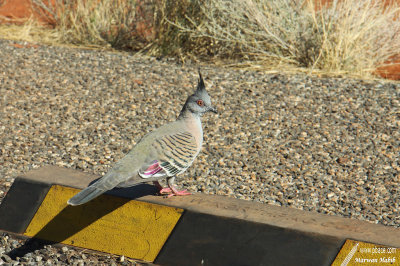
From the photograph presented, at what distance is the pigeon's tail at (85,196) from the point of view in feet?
9.98

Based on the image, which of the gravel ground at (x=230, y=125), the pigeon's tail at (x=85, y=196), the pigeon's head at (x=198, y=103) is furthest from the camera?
the gravel ground at (x=230, y=125)

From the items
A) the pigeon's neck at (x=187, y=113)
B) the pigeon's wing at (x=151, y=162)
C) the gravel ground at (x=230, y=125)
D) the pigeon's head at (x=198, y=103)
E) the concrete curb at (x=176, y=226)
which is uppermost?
the pigeon's head at (x=198, y=103)

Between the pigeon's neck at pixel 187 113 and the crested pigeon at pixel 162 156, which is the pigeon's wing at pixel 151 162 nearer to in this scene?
the crested pigeon at pixel 162 156

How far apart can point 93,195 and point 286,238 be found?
1107 mm

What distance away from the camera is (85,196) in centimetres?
308

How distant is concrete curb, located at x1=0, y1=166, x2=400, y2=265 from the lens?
3.06 metres

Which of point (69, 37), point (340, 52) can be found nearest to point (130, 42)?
point (69, 37)

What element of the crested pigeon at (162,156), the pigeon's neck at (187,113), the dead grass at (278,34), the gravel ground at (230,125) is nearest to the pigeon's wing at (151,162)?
the crested pigeon at (162,156)

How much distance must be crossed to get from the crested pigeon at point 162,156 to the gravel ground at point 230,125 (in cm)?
59

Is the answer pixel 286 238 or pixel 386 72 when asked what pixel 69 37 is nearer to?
pixel 386 72

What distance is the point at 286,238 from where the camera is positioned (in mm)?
3078

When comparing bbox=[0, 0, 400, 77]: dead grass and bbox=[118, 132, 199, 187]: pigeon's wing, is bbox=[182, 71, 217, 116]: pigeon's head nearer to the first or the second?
bbox=[118, 132, 199, 187]: pigeon's wing

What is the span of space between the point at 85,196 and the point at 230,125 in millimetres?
3073

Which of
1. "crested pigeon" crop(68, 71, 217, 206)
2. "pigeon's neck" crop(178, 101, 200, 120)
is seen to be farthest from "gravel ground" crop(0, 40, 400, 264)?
"pigeon's neck" crop(178, 101, 200, 120)
